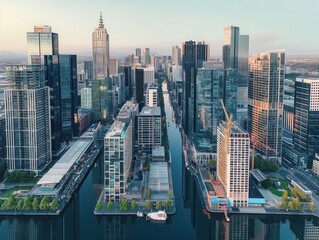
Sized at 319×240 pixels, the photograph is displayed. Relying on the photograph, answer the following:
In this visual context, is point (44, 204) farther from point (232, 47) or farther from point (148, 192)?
point (232, 47)

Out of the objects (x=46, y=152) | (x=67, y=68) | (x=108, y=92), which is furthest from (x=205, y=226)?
(x=108, y=92)

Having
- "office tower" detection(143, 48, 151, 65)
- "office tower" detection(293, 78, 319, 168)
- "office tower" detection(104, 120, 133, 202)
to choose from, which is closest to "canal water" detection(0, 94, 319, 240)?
"office tower" detection(104, 120, 133, 202)

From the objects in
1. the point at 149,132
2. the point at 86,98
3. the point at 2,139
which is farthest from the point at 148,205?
the point at 86,98

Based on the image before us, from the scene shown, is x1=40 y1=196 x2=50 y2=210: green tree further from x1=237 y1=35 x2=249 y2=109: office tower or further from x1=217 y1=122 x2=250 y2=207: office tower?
x1=237 y1=35 x2=249 y2=109: office tower

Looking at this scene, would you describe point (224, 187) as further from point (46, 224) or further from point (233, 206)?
point (46, 224)

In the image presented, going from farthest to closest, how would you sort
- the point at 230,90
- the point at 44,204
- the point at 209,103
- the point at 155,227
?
1. the point at 209,103
2. the point at 230,90
3. the point at 44,204
4. the point at 155,227

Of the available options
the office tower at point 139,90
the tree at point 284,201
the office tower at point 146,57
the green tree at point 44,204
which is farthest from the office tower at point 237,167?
the office tower at point 146,57
